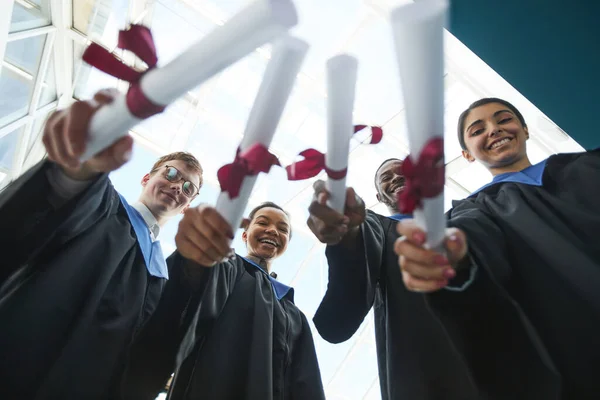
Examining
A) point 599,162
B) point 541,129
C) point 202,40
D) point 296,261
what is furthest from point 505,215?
point 296,261

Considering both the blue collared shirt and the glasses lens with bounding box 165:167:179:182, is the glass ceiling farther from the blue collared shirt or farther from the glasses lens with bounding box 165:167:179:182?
the blue collared shirt

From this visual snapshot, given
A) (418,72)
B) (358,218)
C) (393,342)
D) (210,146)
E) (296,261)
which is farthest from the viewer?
(296,261)

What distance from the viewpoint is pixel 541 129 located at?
349 centimetres

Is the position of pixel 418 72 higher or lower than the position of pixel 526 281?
lower

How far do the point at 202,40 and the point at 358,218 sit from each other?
59 centimetres

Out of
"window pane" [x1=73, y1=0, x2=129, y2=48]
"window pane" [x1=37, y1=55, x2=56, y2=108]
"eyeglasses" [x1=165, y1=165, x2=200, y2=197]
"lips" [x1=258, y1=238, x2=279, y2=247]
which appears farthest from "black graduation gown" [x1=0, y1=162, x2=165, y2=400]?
"window pane" [x1=73, y1=0, x2=129, y2=48]

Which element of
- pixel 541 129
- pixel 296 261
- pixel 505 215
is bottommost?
pixel 505 215

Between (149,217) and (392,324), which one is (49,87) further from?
(392,324)

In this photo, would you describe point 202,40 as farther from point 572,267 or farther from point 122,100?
point 572,267

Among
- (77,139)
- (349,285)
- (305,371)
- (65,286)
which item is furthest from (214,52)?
(305,371)

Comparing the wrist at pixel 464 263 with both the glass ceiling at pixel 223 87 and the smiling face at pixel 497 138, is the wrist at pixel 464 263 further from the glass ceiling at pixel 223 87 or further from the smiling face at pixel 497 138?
the glass ceiling at pixel 223 87

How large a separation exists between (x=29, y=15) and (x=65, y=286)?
380 cm

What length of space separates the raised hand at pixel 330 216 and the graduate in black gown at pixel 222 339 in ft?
0.74

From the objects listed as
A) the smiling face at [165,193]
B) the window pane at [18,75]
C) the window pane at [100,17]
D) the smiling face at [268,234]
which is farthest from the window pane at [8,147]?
the smiling face at [268,234]
